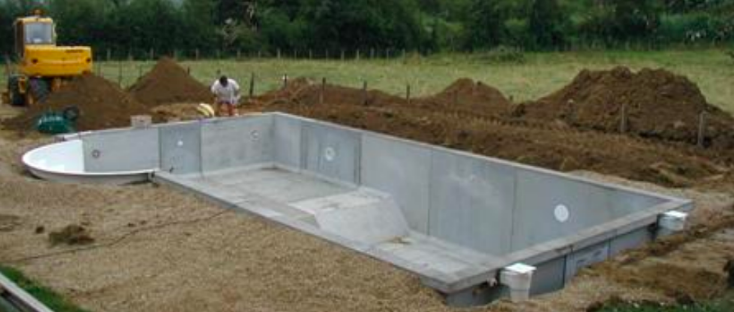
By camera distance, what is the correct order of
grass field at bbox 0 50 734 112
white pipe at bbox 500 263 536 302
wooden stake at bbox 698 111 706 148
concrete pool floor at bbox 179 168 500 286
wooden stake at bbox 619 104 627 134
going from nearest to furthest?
white pipe at bbox 500 263 536 302 < concrete pool floor at bbox 179 168 500 286 < wooden stake at bbox 698 111 706 148 < wooden stake at bbox 619 104 627 134 < grass field at bbox 0 50 734 112

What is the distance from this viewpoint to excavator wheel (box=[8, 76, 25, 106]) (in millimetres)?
23067

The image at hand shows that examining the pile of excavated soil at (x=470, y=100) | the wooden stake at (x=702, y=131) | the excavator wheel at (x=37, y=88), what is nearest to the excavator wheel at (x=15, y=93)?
the excavator wheel at (x=37, y=88)

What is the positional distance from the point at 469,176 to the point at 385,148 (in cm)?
235

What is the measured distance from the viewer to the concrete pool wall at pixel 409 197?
433 inches

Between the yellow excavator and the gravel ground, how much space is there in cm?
930

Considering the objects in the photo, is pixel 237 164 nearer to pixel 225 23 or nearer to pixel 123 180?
pixel 123 180

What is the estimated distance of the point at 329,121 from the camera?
67.6 feet

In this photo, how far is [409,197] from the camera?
1759cm

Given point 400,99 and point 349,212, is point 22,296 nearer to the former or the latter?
point 349,212

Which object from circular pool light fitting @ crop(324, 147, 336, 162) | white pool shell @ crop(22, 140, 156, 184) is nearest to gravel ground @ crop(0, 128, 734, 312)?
white pool shell @ crop(22, 140, 156, 184)

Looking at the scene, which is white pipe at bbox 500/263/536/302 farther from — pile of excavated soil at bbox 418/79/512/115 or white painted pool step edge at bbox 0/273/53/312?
pile of excavated soil at bbox 418/79/512/115

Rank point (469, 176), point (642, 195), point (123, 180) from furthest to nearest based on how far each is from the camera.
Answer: point (469, 176) → point (123, 180) → point (642, 195)

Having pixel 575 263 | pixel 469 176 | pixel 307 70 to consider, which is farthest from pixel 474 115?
pixel 307 70

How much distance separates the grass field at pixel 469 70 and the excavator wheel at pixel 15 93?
661cm
